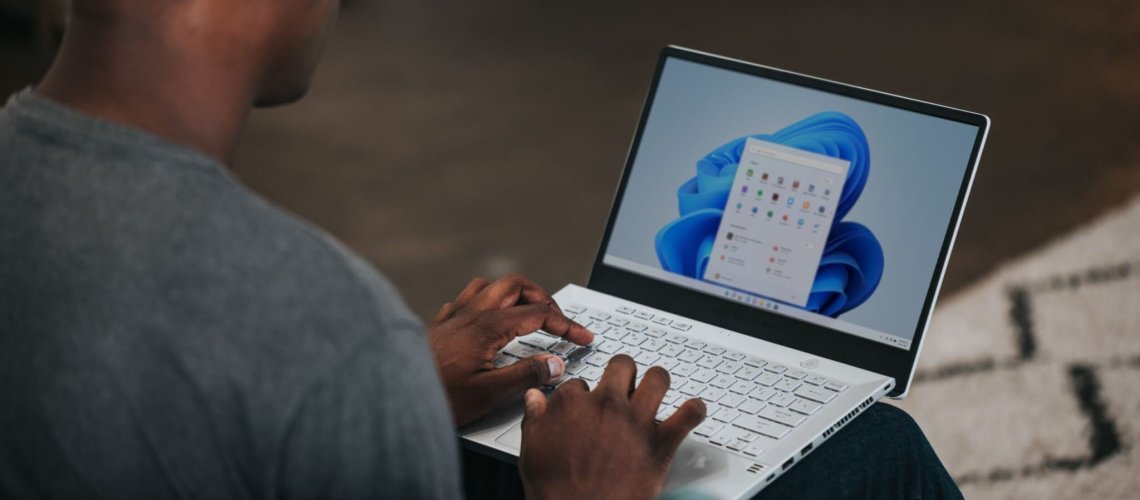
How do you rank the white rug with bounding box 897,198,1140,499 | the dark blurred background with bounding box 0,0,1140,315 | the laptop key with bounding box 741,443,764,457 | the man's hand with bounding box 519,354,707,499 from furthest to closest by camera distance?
the dark blurred background with bounding box 0,0,1140,315, the white rug with bounding box 897,198,1140,499, the laptop key with bounding box 741,443,764,457, the man's hand with bounding box 519,354,707,499

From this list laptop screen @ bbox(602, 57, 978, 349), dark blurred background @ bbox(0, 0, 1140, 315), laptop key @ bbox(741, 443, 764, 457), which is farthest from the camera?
dark blurred background @ bbox(0, 0, 1140, 315)

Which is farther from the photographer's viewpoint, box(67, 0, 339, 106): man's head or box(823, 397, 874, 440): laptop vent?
box(823, 397, 874, 440): laptop vent

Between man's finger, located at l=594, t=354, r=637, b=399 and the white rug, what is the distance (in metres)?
1.17

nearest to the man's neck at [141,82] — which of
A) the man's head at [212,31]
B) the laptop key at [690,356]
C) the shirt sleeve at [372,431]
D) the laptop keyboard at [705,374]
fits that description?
the man's head at [212,31]

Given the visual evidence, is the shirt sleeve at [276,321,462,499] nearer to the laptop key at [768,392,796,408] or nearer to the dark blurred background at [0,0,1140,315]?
the laptop key at [768,392,796,408]

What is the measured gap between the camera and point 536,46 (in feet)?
12.7

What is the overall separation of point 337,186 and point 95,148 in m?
2.30

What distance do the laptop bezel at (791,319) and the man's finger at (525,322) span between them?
0.16m

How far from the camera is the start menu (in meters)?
1.24

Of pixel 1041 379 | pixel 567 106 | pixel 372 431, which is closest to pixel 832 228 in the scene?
pixel 372 431

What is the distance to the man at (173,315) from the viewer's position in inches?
25.0

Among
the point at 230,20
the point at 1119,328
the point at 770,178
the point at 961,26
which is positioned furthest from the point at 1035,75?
the point at 230,20

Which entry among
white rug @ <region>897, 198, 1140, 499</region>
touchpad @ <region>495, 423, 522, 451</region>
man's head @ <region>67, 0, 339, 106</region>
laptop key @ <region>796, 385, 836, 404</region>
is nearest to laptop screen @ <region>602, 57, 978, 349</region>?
Answer: laptop key @ <region>796, 385, 836, 404</region>

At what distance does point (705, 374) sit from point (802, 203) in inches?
8.2
